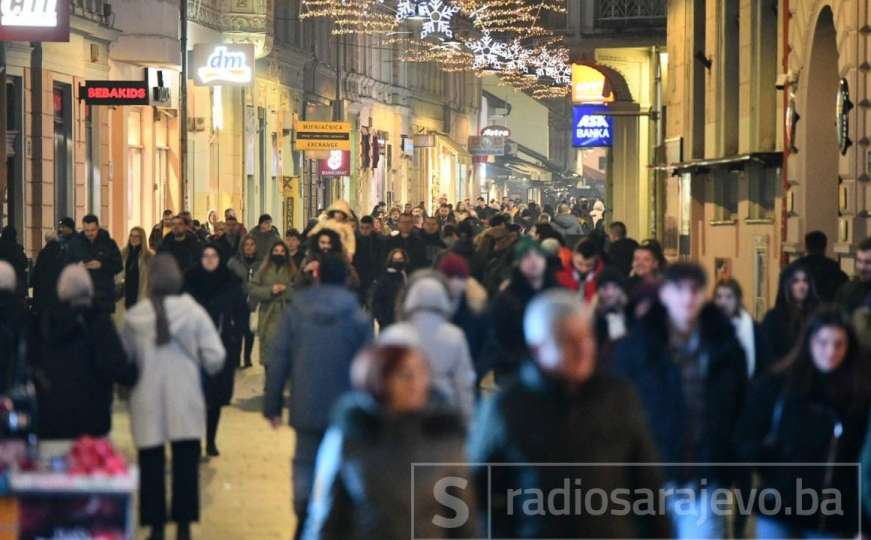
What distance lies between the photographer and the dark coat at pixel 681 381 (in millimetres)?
9148

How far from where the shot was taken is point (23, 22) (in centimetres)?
2708

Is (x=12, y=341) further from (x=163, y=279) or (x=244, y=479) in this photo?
(x=244, y=479)

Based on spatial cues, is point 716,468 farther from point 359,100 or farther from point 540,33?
point 359,100

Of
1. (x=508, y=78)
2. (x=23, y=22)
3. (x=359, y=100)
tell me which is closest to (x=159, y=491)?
(x=23, y=22)

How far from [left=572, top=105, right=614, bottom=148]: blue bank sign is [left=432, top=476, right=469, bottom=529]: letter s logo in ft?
127

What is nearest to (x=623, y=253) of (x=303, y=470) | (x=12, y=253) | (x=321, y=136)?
(x=12, y=253)

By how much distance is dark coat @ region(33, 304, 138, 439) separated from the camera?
1114cm

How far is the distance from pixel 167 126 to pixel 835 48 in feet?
77.9

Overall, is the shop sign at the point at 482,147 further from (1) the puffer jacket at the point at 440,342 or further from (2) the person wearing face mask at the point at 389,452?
(2) the person wearing face mask at the point at 389,452

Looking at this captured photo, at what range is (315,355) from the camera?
11.2m

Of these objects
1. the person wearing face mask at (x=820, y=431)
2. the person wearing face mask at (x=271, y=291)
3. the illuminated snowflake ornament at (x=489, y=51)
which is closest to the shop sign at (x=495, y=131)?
the illuminated snowflake ornament at (x=489, y=51)

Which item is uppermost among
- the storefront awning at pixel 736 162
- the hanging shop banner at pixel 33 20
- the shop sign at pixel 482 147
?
the shop sign at pixel 482 147

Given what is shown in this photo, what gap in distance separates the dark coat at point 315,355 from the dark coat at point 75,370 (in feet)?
2.88

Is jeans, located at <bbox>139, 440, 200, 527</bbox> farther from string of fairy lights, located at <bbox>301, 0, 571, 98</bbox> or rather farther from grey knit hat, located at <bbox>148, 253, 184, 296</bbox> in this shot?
string of fairy lights, located at <bbox>301, 0, 571, 98</bbox>
